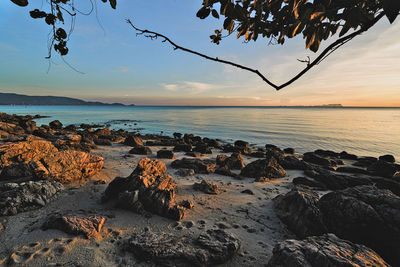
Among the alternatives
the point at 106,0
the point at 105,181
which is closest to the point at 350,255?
the point at 106,0

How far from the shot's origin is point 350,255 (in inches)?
90.2

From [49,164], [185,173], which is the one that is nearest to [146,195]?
[185,173]

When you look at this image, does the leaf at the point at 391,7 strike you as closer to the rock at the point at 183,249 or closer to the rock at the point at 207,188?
the rock at the point at 183,249

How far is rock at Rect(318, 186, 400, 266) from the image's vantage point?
2.90 m

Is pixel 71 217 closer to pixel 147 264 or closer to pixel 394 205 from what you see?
pixel 147 264

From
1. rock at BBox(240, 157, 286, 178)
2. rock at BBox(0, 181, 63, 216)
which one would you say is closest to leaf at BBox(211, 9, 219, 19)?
rock at BBox(0, 181, 63, 216)

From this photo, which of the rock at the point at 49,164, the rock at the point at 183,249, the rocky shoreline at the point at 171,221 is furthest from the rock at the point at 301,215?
the rock at the point at 49,164

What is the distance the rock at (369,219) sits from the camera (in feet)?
9.52

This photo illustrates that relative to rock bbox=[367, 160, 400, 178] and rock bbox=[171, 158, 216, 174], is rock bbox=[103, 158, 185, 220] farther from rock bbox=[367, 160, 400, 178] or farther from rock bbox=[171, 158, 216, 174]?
rock bbox=[367, 160, 400, 178]

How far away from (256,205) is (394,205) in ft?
8.99

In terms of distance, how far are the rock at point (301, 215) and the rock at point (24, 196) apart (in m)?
5.73

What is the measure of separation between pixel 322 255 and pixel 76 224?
4.02 m

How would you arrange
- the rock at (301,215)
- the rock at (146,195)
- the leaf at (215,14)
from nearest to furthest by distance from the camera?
1. the leaf at (215,14)
2. the rock at (301,215)
3. the rock at (146,195)

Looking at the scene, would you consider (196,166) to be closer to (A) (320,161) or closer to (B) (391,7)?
(B) (391,7)
